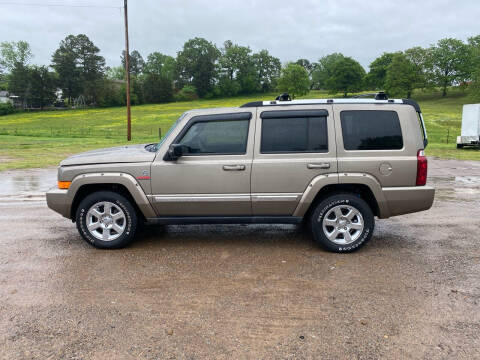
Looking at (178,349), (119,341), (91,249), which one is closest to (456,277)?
(178,349)

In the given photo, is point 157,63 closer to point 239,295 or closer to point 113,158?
point 113,158

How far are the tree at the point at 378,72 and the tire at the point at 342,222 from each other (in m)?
96.0

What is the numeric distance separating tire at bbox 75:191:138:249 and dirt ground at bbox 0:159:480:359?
172 millimetres

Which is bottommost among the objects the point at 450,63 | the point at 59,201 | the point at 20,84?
the point at 59,201

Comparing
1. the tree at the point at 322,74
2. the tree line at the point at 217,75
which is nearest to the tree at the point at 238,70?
the tree line at the point at 217,75

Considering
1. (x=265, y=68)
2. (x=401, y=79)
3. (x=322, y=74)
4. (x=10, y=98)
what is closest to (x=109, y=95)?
(x=10, y=98)

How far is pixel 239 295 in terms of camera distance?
151 inches

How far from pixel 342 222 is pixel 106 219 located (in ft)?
10.1

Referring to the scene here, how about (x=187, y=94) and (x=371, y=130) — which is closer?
(x=371, y=130)

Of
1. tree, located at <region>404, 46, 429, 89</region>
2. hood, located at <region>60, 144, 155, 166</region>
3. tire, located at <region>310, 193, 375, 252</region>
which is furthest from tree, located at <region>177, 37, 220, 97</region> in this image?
tire, located at <region>310, 193, 375, 252</region>

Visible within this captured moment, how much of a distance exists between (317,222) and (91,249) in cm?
299

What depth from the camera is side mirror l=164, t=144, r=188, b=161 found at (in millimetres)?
4930

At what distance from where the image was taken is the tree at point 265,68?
11238 centimetres

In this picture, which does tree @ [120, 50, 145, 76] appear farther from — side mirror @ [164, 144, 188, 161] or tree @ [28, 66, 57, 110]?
side mirror @ [164, 144, 188, 161]
